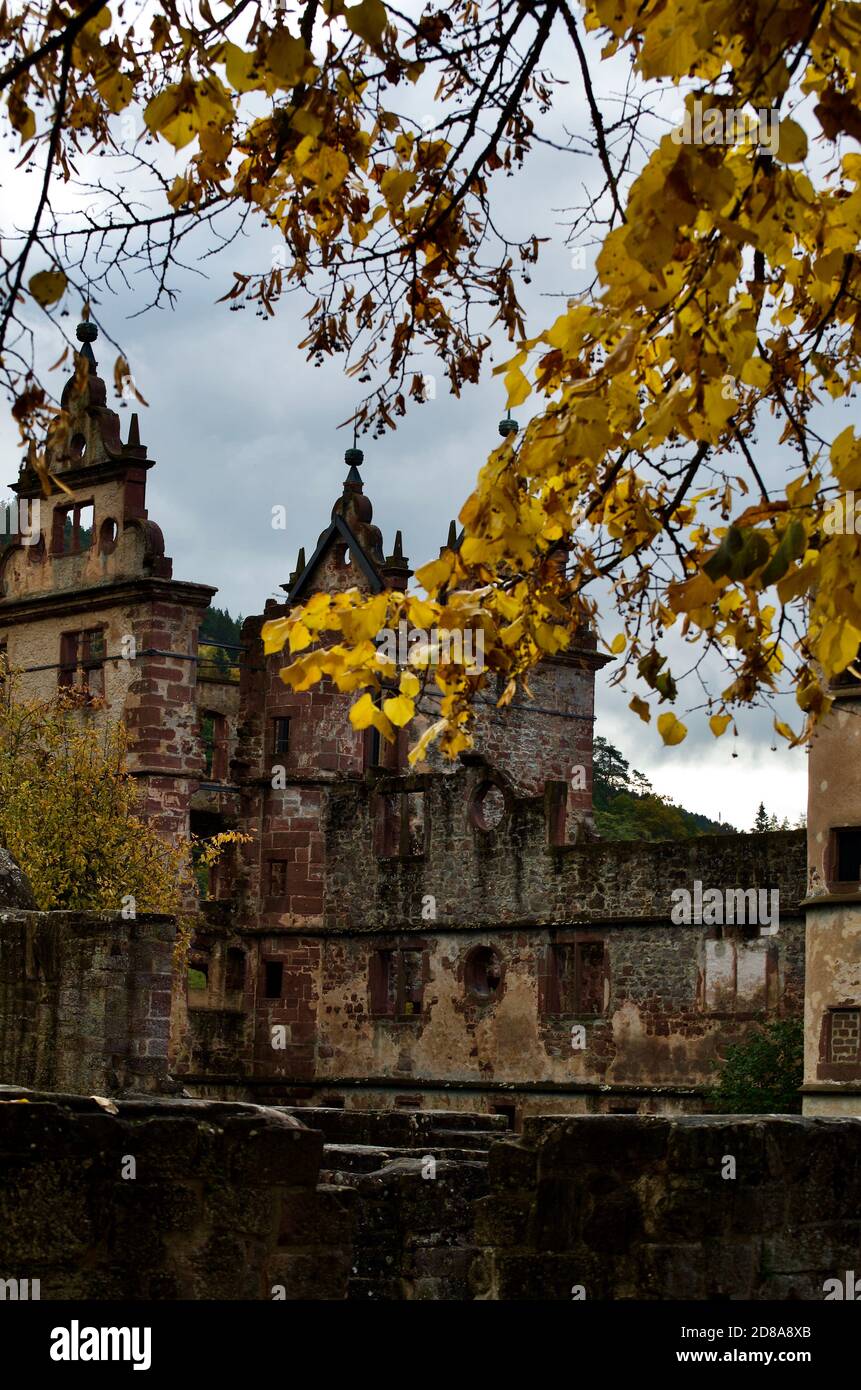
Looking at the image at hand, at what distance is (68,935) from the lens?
57.4 feet

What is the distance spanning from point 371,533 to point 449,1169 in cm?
3080

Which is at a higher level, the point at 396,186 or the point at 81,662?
the point at 81,662

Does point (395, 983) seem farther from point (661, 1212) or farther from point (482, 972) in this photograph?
point (661, 1212)

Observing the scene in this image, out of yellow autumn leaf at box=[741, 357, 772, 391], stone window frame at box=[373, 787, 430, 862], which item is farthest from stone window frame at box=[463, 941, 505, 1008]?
yellow autumn leaf at box=[741, 357, 772, 391]

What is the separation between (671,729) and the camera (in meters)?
8.41

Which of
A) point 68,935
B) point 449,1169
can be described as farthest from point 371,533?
point 449,1169

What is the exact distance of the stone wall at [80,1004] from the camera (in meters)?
17.3

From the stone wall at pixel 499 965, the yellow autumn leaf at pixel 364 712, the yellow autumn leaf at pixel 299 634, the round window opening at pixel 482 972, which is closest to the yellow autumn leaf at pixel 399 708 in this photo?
the yellow autumn leaf at pixel 364 712

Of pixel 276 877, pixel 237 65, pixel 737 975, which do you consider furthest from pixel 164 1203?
pixel 276 877

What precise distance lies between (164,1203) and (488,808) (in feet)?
98.2

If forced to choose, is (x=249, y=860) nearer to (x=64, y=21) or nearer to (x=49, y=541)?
(x=49, y=541)

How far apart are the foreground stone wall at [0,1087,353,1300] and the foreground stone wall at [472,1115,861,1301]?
2.19 ft

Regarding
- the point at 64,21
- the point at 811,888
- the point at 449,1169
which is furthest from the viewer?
the point at 811,888

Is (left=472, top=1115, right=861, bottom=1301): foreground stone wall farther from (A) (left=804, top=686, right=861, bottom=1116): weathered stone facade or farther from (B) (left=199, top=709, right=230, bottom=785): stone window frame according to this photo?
(B) (left=199, top=709, right=230, bottom=785): stone window frame
